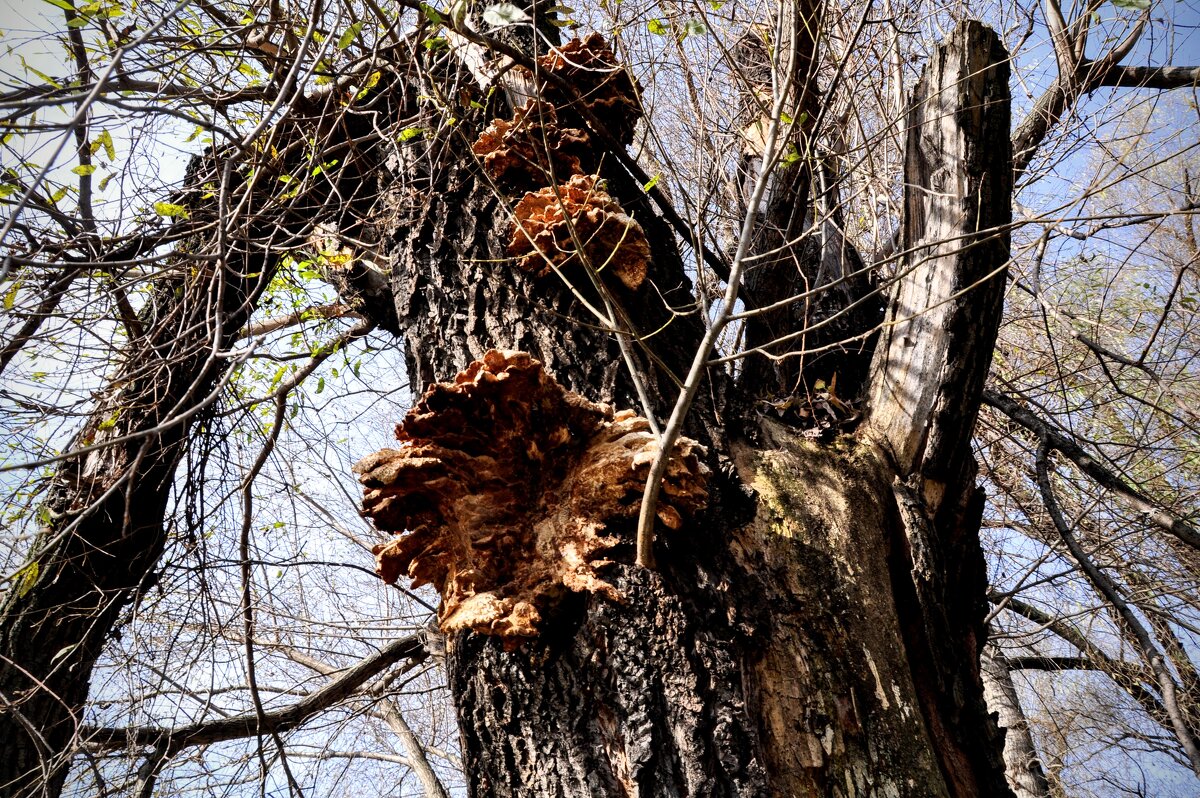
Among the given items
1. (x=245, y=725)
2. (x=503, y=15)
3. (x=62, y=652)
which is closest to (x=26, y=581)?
(x=62, y=652)

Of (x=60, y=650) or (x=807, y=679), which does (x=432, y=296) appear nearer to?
(x=807, y=679)

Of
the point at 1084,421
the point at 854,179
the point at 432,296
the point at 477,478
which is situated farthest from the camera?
the point at 1084,421

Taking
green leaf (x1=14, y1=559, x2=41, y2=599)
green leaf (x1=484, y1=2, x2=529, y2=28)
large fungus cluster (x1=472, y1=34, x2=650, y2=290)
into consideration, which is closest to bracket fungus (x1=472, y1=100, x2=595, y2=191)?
large fungus cluster (x1=472, y1=34, x2=650, y2=290)

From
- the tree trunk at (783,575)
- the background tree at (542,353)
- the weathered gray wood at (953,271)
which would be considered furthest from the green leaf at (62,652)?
the weathered gray wood at (953,271)

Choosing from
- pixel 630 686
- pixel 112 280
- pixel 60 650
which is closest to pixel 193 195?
pixel 112 280

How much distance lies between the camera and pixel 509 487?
1449 millimetres

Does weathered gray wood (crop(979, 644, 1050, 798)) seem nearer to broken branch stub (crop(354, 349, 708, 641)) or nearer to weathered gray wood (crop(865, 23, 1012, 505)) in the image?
weathered gray wood (crop(865, 23, 1012, 505))

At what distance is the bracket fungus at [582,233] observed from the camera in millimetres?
1696

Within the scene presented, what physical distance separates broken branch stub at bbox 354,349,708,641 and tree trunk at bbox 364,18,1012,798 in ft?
0.21

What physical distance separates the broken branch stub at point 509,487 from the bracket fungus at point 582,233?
0.42m

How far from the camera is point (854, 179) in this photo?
325cm

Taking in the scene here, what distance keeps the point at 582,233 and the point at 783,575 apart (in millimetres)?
867

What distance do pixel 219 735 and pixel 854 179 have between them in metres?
3.36

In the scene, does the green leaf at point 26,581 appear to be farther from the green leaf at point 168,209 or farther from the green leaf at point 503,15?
the green leaf at point 503,15
